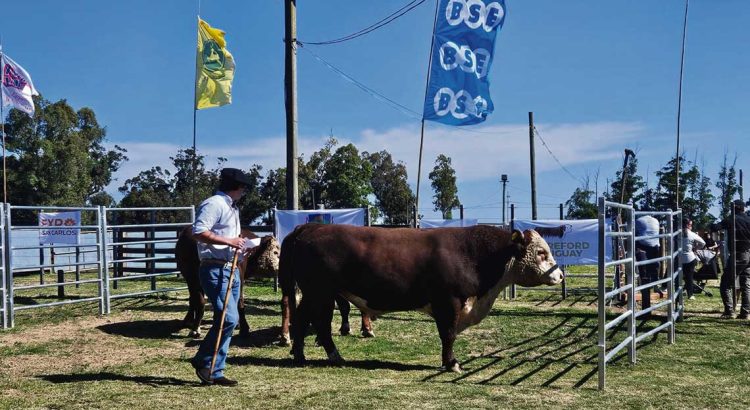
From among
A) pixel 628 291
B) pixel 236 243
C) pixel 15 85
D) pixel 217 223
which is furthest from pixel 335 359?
pixel 15 85

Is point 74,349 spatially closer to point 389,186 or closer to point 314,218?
point 314,218

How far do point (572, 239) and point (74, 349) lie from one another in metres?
9.15

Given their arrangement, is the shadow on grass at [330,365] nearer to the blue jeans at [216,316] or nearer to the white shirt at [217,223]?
the blue jeans at [216,316]

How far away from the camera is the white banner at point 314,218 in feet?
45.1

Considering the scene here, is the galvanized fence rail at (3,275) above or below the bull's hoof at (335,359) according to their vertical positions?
above

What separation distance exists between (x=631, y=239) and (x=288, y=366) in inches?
155

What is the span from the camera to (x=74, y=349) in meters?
8.52

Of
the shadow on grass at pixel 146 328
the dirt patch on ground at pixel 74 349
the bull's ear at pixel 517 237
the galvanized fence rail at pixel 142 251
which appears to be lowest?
the shadow on grass at pixel 146 328

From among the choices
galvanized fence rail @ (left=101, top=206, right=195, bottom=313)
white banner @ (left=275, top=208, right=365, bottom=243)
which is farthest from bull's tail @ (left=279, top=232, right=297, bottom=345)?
white banner @ (left=275, top=208, right=365, bottom=243)

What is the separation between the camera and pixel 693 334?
9.49 metres

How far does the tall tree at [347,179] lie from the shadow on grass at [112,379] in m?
34.7

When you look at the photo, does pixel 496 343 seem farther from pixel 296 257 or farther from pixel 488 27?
pixel 488 27

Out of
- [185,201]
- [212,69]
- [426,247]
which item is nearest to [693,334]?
[426,247]

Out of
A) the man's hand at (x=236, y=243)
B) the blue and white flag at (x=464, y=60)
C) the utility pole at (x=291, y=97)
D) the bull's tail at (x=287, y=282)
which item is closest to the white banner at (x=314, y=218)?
the utility pole at (x=291, y=97)
